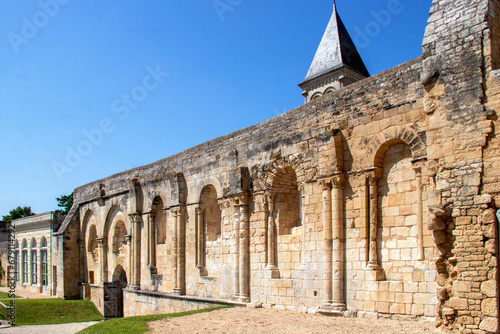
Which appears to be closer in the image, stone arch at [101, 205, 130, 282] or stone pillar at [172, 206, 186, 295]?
stone pillar at [172, 206, 186, 295]

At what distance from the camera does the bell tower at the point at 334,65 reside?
1099 inches

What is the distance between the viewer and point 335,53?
2864 cm

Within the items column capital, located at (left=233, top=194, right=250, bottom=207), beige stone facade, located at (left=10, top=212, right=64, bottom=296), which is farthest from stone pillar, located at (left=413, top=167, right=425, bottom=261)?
beige stone facade, located at (left=10, top=212, right=64, bottom=296)

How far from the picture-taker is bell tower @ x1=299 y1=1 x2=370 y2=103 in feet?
91.6

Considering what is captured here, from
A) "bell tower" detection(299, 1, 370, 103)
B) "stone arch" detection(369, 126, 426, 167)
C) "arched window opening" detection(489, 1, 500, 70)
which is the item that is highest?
"bell tower" detection(299, 1, 370, 103)

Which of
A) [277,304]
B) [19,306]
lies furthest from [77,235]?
[277,304]

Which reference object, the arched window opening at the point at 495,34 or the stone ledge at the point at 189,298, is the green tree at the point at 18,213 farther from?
the arched window opening at the point at 495,34

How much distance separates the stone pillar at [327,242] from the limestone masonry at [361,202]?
25mm

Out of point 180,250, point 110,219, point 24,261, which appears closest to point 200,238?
point 180,250

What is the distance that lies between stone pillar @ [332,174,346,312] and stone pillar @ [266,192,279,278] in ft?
7.34

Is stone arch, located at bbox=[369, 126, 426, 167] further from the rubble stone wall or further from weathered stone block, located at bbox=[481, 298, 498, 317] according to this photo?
weathered stone block, located at bbox=[481, 298, 498, 317]

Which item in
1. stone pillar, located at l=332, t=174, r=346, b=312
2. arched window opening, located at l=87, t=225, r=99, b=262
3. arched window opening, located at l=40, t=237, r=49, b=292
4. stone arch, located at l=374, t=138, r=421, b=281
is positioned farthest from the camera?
arched window opening, located at l=40, t=237, r=49, b=292

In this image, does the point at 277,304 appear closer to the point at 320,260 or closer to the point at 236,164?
the point at 320,260

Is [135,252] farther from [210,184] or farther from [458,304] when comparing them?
[458,304]
